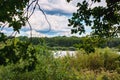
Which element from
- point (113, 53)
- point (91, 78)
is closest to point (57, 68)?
point (91, 78)

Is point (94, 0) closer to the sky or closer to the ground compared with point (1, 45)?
closer to the sky

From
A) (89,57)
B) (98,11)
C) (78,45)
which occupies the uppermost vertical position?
(98,11)

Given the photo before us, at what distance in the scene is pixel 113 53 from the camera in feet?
71.1

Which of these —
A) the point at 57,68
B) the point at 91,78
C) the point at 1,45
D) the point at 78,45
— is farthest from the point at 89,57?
the point at 1,45

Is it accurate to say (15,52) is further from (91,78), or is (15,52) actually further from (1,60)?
(91,78)

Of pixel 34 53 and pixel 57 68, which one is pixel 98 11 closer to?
pixel 34 53

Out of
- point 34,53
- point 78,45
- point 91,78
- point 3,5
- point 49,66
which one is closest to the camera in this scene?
point 3,5

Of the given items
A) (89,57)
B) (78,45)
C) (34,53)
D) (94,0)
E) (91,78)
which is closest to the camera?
(34,53)

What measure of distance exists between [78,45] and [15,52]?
1.85 metres

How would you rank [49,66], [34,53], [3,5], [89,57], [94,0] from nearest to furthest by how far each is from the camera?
[3,5]
[34,53]
[94,0]
[49,66]
[89,57]

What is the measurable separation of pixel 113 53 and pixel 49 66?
8.97 metres

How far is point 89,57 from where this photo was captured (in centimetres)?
2122

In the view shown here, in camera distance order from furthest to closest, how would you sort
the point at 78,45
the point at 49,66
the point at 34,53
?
the point at 49,66
the point at 78,45
the point at 34,53

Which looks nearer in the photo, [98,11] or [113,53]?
[98,11]
